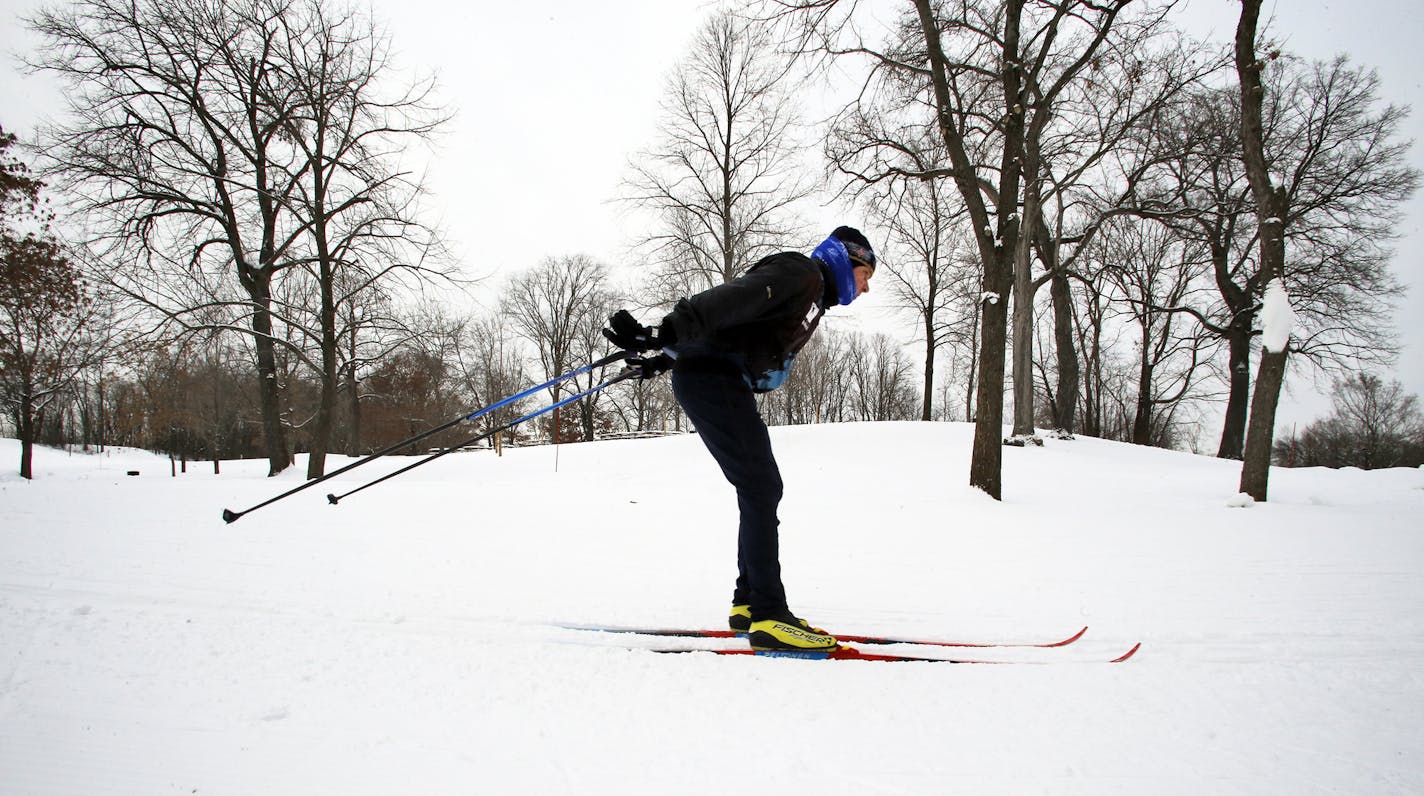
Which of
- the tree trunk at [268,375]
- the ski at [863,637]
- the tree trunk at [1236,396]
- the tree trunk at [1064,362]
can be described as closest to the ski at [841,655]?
the ski at [863,637]

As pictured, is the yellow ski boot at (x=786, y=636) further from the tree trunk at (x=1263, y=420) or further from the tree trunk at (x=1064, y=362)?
the tree trunk at (x=1064, y=362)

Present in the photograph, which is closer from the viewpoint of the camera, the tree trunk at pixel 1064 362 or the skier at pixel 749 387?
the skier at pixel 749 387

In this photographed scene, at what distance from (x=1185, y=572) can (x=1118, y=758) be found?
Answer: 3.27 meters

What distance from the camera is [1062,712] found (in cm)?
203

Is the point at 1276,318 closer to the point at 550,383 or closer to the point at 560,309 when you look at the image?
the point at 550,383

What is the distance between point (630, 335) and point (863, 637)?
189 centimetres

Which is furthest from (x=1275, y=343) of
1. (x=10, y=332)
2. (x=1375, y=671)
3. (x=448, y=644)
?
(x=10, y=332)

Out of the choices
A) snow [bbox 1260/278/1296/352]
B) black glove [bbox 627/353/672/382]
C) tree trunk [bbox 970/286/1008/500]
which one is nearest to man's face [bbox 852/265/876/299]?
black glove [bbox 627/353/672/382]

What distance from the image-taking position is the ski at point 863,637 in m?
2.69

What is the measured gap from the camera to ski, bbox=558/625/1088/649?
2693 mm

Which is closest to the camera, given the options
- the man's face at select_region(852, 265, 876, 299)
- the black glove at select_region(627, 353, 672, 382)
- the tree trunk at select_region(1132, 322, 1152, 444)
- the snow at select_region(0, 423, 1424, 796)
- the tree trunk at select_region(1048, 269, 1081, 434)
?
the snow at select_region(0, 423, 1424, 796)

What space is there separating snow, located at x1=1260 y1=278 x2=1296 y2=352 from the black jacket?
8270 millimetres

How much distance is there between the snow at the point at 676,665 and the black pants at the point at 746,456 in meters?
0.34

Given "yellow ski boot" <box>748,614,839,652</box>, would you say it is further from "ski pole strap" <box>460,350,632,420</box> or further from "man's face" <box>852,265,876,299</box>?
"man's face" <box>852,265,876,299</box>
